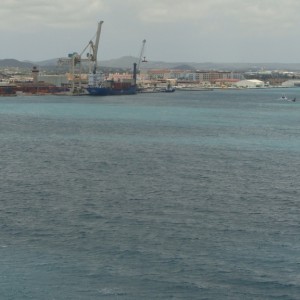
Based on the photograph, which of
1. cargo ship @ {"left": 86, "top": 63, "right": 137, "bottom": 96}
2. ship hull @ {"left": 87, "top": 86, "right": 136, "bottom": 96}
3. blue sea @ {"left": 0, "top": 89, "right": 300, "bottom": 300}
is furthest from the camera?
cargo ship @ {"left": 86, "top": 63, "right": 137, "bottom": 96}

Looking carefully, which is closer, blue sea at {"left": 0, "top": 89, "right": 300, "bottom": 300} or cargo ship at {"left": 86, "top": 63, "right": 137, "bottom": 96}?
blue sea at {"left": 0, "top": 89, "right": 300, "bottom": 300}

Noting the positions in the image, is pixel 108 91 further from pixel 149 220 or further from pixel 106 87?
pixel 149 220

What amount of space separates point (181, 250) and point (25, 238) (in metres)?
2.27

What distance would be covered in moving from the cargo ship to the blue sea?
118 ft

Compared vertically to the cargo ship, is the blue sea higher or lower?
lower

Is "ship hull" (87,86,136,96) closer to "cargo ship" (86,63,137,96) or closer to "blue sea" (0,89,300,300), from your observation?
"cargo ship" (86,63,137,96)

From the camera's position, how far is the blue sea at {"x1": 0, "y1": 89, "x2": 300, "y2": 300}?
8.81 m

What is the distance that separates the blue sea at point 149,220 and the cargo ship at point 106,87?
35.9 m

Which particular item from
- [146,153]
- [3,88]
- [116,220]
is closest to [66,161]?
[146,153]

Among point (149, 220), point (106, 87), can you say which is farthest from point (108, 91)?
point (149, 220)

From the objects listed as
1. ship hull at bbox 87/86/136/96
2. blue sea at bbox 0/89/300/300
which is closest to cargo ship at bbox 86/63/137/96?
ship hull at bbox 87/86/136/96

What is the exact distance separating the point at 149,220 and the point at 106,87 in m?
49.5

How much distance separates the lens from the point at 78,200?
43.4 ft

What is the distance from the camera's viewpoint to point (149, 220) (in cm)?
1166
